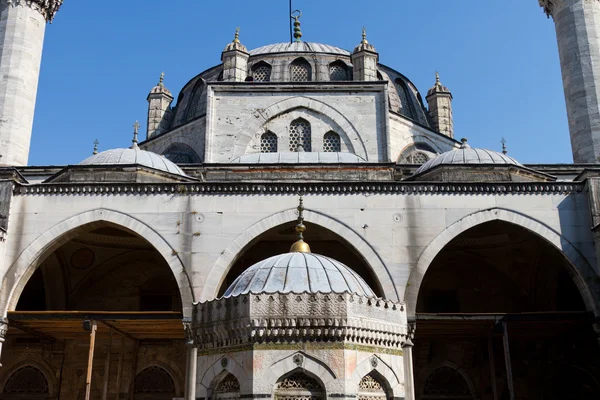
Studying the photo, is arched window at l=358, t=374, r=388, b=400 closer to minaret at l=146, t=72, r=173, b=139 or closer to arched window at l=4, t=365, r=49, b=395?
arched window at l=4, t=365, r=49, b=395

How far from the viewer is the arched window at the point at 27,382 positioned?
1510cm

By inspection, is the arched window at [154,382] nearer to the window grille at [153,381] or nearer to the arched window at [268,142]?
the window grille at [153,381]

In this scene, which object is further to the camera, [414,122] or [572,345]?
[414,122]

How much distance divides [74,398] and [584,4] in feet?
54.2

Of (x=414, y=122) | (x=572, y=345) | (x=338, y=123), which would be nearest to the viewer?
(x=572, y=345)

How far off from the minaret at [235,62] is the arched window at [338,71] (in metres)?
2.75

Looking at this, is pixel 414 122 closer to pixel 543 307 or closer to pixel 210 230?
pixel 543 307

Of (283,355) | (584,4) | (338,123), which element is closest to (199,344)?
(283,355)

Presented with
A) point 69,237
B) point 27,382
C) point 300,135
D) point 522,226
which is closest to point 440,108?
point 300,135

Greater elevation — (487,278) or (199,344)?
(487,278)

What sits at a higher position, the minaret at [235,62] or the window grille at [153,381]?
the minaret at [235,62]

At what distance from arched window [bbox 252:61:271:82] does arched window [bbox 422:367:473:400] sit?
1050cm

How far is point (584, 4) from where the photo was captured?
664 inches

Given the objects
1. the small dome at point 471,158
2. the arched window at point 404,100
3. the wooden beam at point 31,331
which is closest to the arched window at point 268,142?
the arched window at point 404,100
